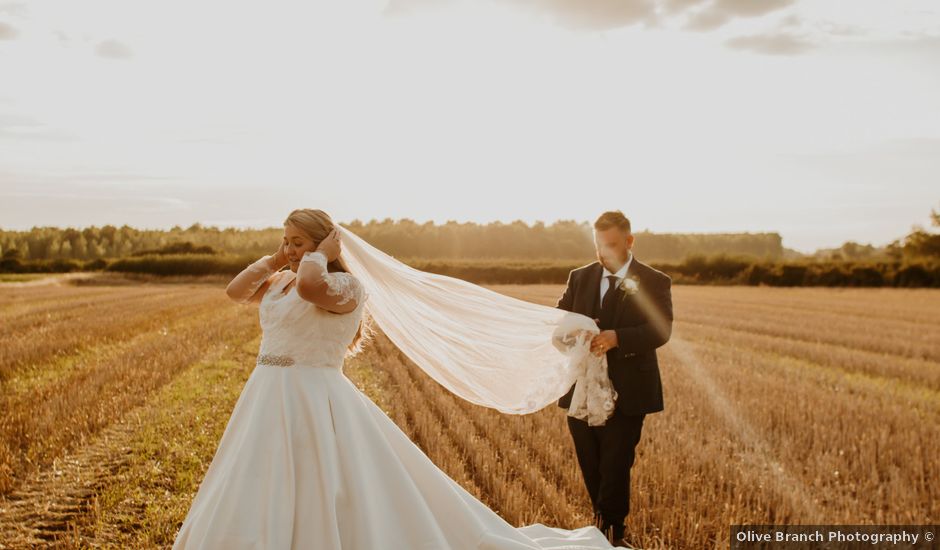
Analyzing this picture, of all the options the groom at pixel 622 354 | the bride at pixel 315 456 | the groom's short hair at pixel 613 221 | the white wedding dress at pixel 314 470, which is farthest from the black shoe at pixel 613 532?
the groom's short hair at pixel 613 221

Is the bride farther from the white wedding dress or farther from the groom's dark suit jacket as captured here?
the groom's dark suit jacket

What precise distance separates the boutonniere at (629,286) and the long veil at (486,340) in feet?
1.20

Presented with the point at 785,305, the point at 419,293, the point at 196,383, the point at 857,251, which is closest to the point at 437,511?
the point at 419,293

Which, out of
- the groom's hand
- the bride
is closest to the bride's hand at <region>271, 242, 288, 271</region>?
the bride

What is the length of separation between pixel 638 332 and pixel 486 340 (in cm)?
133

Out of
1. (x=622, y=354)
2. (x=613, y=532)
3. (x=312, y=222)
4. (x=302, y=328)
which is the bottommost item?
(x=613, y=532)

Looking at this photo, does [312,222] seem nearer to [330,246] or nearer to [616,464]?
[330,246]

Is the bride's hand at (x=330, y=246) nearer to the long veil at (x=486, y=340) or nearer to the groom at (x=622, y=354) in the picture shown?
the long veil at (x=486, y=340)

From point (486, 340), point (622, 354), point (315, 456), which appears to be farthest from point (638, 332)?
point (315, 456)

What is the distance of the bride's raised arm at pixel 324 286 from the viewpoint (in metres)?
4.12

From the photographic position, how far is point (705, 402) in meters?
10.4

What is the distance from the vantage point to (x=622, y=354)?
5.59 m

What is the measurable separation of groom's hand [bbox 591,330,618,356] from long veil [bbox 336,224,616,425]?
146 mm

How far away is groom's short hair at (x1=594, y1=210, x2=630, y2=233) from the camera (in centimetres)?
558
